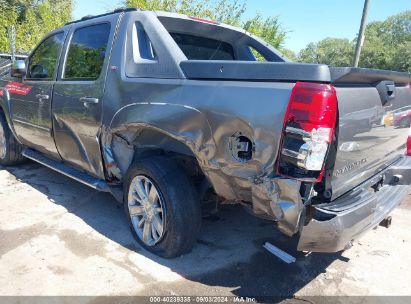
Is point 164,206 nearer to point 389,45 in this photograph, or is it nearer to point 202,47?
point 202,47

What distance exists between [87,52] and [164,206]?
1.87 meters

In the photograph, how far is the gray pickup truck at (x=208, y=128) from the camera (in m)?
2.10

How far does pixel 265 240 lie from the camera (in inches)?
138

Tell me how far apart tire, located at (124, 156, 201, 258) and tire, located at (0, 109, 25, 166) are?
2948 millimetres

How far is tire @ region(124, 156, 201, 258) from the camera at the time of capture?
2.87 m

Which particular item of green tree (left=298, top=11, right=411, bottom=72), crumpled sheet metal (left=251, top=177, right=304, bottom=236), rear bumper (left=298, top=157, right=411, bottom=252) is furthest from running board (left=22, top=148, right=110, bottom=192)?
green tree (left=298, top=11, right=411, bottom=72)

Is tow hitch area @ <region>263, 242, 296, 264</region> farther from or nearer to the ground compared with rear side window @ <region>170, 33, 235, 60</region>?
nearer to the ground

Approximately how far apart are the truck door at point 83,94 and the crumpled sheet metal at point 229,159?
0.70 m

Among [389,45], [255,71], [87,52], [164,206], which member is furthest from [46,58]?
[389,45]

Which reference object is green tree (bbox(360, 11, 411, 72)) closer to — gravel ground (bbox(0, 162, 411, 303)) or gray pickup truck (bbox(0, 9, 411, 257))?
gravel ground (bbox(0, 162, 411, 303))

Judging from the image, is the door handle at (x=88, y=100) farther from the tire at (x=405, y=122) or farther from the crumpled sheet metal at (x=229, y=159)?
the tire at (x=405, y=122)

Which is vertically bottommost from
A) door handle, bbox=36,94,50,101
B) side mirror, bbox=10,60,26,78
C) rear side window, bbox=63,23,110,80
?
door handle, bbox=36,94,50,101

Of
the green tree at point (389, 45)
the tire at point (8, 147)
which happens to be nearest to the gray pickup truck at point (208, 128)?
the tire at point (8, 147)

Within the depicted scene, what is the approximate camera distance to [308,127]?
200 cm
